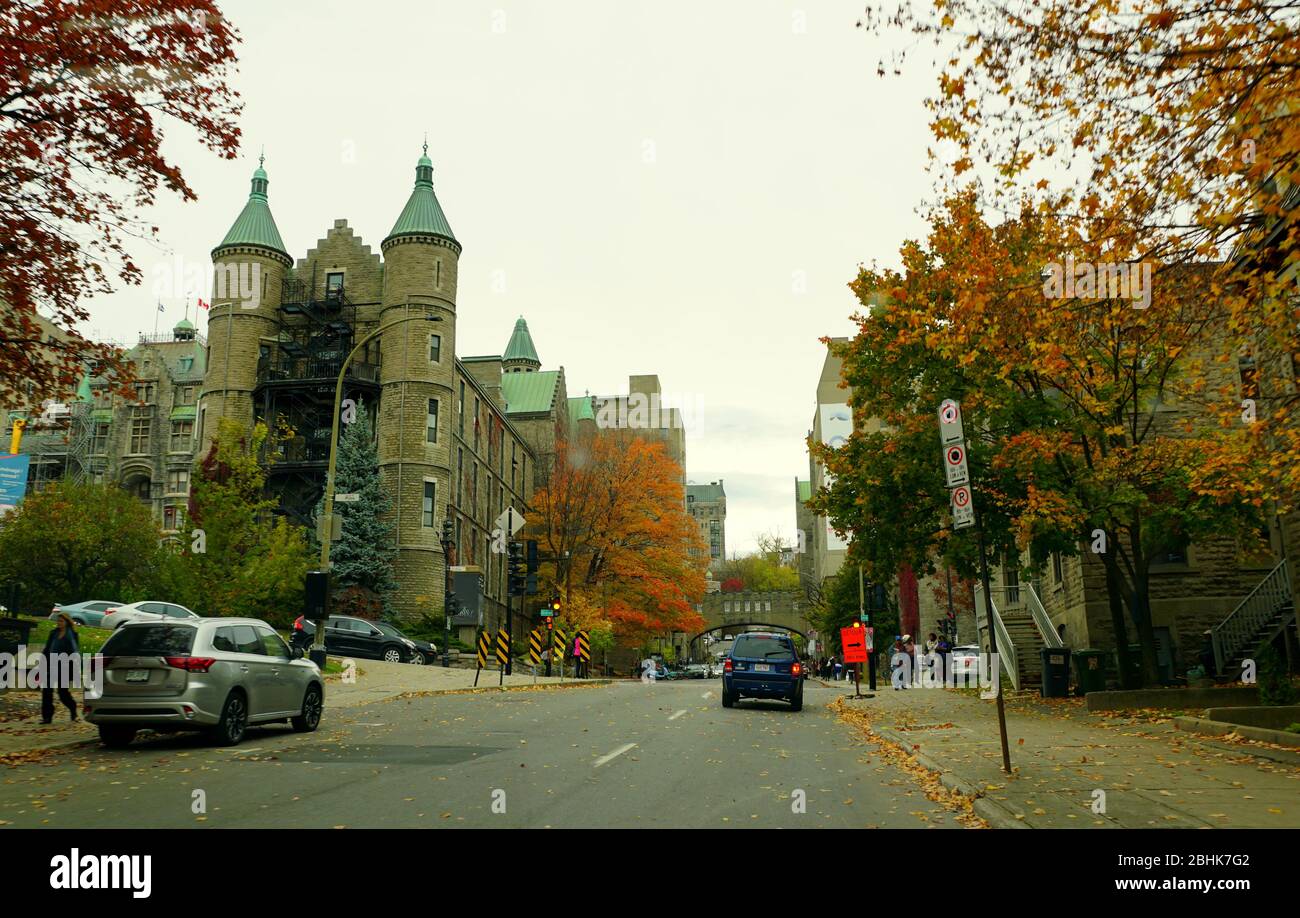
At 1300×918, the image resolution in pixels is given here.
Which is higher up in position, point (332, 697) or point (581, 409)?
point (581, 409)

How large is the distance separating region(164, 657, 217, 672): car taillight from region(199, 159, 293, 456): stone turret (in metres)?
43.4

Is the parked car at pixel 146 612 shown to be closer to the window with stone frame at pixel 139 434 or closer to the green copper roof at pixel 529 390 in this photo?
the window with stone frame at pixel 139 434

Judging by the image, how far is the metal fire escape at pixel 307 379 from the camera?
52844 millimetres

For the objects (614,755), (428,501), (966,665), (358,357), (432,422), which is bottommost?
(966,665)

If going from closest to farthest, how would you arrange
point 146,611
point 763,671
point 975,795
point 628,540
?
point 975,795 → point 763,671 → point 146,611 → point 628,540

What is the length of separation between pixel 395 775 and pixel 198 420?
2101 inches

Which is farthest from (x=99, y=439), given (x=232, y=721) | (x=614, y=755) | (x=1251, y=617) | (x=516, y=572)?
(x=1251, y=617)

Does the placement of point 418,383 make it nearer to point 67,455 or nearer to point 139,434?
point 139,434

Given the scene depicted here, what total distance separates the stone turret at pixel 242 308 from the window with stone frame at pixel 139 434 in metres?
22.4

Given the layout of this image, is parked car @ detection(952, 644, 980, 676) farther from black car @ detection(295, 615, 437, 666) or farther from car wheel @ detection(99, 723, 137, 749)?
car wheel @ detection(99, 723, 137, 749)

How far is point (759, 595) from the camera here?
123 metres

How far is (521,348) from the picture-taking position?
94562 mm

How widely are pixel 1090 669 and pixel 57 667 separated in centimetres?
2128

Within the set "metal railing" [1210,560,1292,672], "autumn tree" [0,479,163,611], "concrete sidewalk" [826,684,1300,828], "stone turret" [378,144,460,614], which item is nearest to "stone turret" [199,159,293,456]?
"autumn tree" [0,479,163,611]
